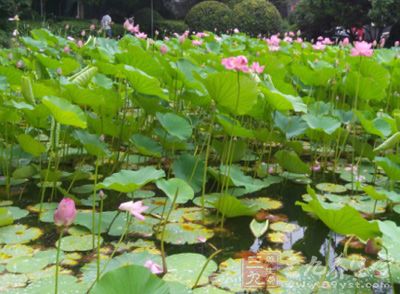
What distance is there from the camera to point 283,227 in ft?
5.16

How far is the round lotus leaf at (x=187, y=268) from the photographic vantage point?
1.18 m

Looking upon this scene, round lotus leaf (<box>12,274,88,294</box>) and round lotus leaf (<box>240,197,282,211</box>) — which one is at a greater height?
round lotus leaf (<box>12,274,88,294</box>)

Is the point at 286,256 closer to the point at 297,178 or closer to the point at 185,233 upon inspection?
the point at 185,233

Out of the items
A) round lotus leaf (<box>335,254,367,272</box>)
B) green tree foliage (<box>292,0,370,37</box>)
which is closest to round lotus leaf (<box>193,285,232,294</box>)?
round lotus leaf (<box>335,254,367,272</box>)

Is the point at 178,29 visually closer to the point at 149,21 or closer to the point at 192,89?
the point at 149,21

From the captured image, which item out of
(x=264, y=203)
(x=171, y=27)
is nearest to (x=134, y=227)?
(x=264, y=203)

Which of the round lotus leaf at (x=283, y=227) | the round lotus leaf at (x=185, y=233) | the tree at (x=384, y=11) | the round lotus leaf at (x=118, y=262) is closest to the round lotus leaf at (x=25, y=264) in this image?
the round lotus leaf at (x=118, y=262)

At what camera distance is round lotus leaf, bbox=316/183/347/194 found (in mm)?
1944

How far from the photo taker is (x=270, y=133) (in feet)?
6.65

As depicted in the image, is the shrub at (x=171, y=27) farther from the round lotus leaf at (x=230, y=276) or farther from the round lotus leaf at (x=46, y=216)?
the round lotus leaf at (x=230, y=276)

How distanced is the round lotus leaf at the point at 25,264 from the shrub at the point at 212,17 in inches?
385

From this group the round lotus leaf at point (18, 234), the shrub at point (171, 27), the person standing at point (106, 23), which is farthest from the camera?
the shrub at point (171, 27)

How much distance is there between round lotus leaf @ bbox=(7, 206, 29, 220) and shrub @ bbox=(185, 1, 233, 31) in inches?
371

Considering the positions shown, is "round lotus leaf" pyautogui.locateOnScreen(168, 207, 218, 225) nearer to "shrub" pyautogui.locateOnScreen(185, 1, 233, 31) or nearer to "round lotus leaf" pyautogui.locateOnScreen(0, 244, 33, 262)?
"round lotus leaf" pyautogui.locateOnScreen(0, 244, 33, 262)
